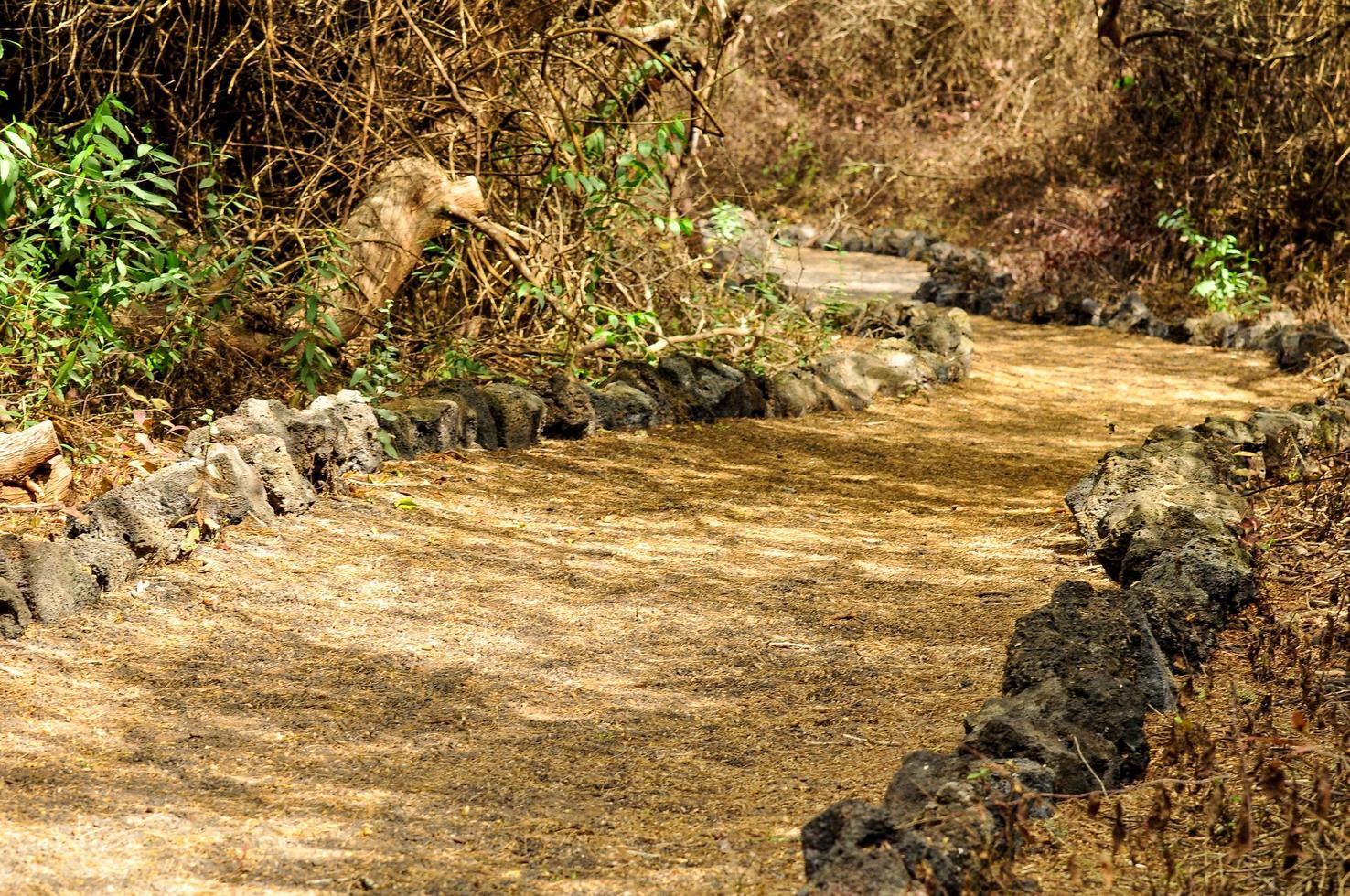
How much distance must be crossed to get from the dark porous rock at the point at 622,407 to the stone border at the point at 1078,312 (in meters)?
1.96

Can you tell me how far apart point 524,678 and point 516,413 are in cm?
254

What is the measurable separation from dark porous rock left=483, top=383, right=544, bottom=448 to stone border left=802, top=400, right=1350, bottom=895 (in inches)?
88.2

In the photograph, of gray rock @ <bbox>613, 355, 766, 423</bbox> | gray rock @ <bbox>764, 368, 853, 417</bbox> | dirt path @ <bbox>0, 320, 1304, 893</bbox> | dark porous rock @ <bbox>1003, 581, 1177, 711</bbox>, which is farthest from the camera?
gray rock @ <bbox>764, 368, 853, 417</bbox>

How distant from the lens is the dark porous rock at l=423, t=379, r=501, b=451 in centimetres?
593

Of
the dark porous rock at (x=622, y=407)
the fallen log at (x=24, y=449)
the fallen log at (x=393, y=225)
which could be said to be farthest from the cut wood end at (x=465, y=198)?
the fallen log at (x=24, y=449)

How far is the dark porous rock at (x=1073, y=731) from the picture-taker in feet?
9.34

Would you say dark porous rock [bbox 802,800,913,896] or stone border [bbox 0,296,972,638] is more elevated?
stone border [bbox 0,296,972,638]

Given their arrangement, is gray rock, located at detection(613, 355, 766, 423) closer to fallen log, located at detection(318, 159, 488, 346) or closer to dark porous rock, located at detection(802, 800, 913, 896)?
fallen log, located at detection(318, 159, 488, 346)

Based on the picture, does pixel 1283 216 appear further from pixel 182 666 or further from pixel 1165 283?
pixel 182 666

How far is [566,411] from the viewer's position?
6.25m

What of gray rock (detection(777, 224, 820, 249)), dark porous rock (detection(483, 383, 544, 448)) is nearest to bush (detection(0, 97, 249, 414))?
dark porous rock (detection(483, 383, 544, 448))

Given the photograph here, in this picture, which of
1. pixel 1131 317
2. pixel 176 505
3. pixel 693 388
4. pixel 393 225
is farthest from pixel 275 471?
pixel 1131 317

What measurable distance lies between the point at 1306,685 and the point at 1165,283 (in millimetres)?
9166

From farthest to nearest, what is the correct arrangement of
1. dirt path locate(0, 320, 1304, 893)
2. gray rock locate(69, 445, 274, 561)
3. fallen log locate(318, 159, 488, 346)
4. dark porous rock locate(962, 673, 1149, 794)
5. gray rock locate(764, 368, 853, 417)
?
gray rock locate(764, 368, 853, 417) < fallen log locate(318, 159, 488, 346) < gray rock locate(69, 445, 274, 561) < dark porous rock locate(962, 673, 1149, 794) < dirt path locate(0, 320, 1304, 893)
